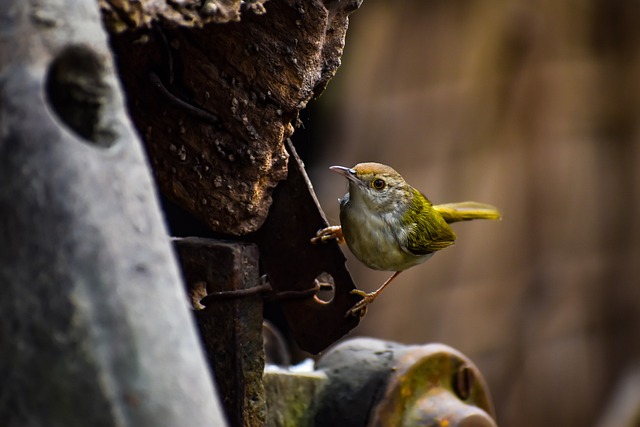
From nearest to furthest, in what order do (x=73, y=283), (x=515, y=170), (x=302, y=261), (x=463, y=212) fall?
1. (x=73, y=283)
2. (x=302, y=261)
3. (x=463, y=212)
4. (x=515, y=170)

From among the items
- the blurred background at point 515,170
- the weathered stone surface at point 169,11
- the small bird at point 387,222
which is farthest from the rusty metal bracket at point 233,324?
the blurred background at point 515,170

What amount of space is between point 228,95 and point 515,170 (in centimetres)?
502

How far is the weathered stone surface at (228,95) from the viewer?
6.16ft

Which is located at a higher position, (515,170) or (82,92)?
(82,92)

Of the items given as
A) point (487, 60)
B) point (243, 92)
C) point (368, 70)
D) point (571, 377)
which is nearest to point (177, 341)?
point (243, 92)

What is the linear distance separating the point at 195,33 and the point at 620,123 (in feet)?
19.5

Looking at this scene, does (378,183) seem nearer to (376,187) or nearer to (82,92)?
(376,187)

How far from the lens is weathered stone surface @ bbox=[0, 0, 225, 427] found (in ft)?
3.49

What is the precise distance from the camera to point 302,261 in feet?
7.06

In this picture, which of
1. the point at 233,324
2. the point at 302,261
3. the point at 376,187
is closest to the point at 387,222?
the point at 376,187

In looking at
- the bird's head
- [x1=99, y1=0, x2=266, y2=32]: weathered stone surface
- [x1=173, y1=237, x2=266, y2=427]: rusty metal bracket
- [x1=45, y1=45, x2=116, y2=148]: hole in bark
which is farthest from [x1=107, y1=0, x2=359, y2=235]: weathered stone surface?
the bird's head

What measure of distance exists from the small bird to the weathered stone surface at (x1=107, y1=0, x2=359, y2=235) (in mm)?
1035

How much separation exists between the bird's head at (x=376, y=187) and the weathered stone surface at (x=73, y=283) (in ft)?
6.96

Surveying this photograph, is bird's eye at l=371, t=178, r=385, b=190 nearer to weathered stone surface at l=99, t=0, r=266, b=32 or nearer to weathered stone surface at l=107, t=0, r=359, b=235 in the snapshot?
weathered stone surface at l=107, t=0, r=359, b=235
